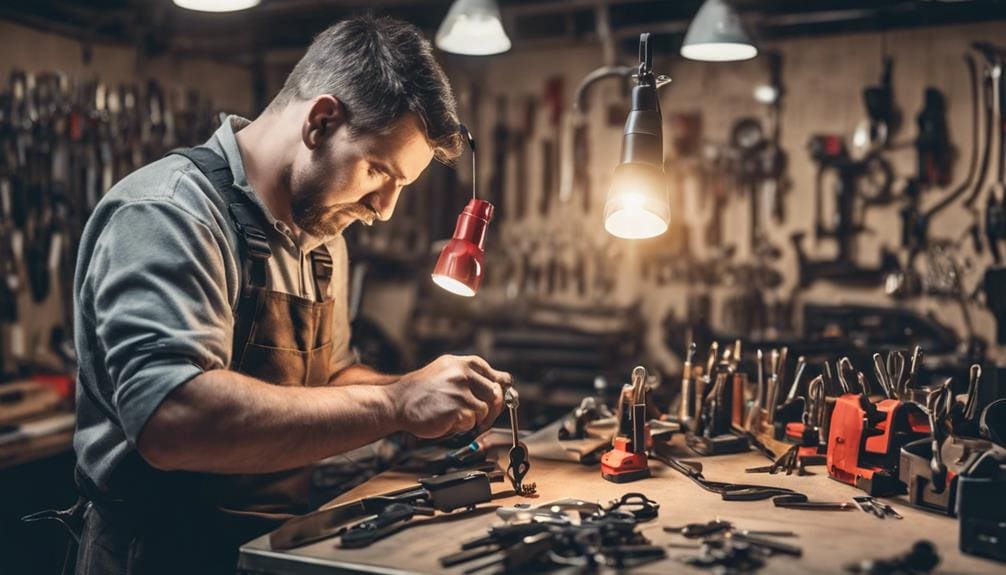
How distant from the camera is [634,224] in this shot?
7.95ft

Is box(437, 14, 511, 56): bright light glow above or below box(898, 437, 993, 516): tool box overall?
above

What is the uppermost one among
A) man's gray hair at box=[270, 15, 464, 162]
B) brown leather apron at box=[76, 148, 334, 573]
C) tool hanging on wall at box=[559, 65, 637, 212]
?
tool hanging on wall at box=[559, 65, 637, 212]

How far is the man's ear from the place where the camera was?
2.08 m

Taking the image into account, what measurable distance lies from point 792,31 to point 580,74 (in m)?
1.31

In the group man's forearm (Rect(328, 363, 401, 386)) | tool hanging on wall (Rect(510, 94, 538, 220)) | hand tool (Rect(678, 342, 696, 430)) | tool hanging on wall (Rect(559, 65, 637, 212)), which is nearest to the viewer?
man's forearm (Rect(328, 363, 401, 386))

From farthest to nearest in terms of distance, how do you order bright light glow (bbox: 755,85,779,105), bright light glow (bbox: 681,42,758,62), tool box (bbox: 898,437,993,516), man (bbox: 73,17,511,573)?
bright light glow (bbox: 755,85,779,105)
bright light glow (bbox: 681,42,758,62)
tool box (bbox: 898,437,993,516)
man (bbox: 73,17,511,573)

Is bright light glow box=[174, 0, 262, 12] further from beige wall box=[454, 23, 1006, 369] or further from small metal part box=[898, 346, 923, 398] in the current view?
beige wall box=[454, 23, 1006, 369]

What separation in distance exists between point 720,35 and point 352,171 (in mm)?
1895

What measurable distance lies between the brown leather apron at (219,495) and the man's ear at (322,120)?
0.66 feet

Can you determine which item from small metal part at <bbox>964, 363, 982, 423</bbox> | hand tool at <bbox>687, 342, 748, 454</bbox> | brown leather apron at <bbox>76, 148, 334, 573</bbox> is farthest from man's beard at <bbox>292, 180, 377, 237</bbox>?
small metal part at <bbox>964, 363, 982, 423</bbox>

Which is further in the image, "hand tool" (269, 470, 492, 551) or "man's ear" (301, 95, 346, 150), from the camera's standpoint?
"man's ear" (301, 95, 346, 150)

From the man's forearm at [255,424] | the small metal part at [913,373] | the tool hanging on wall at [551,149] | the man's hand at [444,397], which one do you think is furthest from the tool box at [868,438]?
the tool hanging on wall at [551,149]

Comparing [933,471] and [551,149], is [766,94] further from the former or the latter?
[933,471]

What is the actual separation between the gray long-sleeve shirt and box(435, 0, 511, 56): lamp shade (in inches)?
69.0
